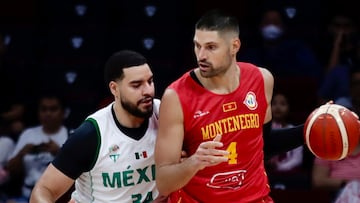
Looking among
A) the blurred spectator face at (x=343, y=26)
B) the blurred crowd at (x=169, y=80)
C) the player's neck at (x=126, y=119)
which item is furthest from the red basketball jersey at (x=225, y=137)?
the blurred spectator face at (x=343, y=26)

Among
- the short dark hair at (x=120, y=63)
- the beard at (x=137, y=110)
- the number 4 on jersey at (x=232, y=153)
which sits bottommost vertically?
the number 4 on jersey at (x=232, y=153)

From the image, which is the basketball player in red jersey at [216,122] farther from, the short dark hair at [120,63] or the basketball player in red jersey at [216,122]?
the short dark hair at [120,63]

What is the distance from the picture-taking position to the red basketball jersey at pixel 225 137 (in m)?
4.91

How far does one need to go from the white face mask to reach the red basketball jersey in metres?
3.36

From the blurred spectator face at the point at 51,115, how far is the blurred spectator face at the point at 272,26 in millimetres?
1927

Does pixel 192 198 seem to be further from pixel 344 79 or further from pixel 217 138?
pixel 344 79

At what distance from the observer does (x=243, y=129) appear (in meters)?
4.98

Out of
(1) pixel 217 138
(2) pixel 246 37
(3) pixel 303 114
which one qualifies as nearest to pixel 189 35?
(2) pixel 246 37

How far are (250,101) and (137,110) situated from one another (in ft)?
1.97

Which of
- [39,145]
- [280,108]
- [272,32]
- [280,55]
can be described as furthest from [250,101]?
[272,32]

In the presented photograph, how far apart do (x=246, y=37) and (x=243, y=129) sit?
375cm

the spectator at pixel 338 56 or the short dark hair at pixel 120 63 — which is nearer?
the short dark hair at pixel 120 63

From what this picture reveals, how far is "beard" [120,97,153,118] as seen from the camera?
511cm

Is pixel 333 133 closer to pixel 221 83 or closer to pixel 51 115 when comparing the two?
pixel 221 83
